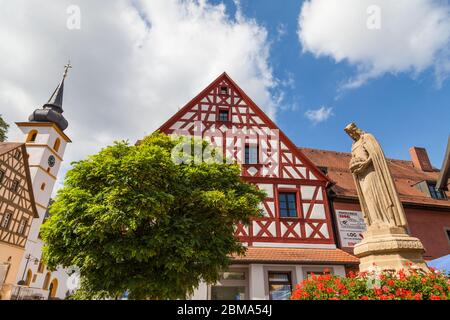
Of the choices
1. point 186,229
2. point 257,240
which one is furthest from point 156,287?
point 257,240

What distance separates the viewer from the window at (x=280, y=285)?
11461 millimetres

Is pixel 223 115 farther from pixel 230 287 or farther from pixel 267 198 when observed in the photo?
pixel 230 287

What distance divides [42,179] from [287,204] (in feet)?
99.4

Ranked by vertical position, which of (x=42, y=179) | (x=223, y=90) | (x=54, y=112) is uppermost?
(x=54, y=112)

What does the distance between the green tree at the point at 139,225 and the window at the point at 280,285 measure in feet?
16.8

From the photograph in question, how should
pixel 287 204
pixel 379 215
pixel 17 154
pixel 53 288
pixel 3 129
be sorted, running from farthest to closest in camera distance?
pixel 53 288, pixel 3 129, pixel 17 154, pixel 287 204, pixel 379 215

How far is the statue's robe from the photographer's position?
5.34m

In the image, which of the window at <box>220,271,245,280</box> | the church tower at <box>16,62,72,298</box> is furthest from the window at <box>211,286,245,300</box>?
the church tower at <box>16,62,72,298</box>

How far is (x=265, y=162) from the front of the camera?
14195 mm

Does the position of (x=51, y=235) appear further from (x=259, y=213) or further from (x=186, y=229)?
(x=259, y=213)

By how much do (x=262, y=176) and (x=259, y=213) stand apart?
231 inches

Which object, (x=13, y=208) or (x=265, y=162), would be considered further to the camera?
(x=13, y=208)

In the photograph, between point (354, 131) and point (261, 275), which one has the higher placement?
point (354, 131)

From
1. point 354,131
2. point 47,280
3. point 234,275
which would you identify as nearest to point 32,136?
point 47,280
